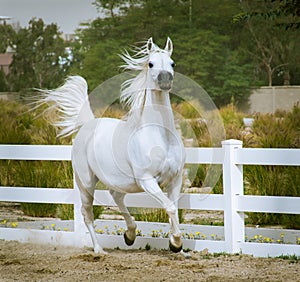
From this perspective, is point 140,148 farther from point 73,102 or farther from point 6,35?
point 6,35

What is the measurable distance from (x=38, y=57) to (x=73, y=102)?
104 ft

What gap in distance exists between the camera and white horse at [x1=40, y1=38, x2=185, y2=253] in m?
5.55

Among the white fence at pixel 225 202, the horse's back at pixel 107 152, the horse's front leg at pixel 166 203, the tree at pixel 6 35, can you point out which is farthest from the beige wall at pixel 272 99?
the horse's front leg at pixel 166 203

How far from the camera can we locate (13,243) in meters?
6.90

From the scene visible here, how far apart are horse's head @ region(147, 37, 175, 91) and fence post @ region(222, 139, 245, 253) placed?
0.90 metres

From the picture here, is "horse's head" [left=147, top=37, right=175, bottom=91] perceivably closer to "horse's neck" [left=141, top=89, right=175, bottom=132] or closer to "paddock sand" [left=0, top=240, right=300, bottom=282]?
"horse's neck" [left=141, top=89, right=175, bottom=132]

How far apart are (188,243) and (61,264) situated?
1.16 meters

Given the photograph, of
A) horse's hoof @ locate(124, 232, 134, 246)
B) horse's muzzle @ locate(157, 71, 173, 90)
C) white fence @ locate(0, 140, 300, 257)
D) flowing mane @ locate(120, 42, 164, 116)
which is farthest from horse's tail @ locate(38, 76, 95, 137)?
horse's muzzle @ locate(157, 71, 173, 90)

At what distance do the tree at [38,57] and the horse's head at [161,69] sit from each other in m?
31.1

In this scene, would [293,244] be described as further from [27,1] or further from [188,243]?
[27,1]

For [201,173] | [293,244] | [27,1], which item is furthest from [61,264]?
→ [27,1]

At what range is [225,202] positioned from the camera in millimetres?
6094

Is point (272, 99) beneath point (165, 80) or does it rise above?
above

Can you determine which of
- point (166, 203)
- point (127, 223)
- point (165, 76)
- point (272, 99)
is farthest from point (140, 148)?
point (272, 99)
